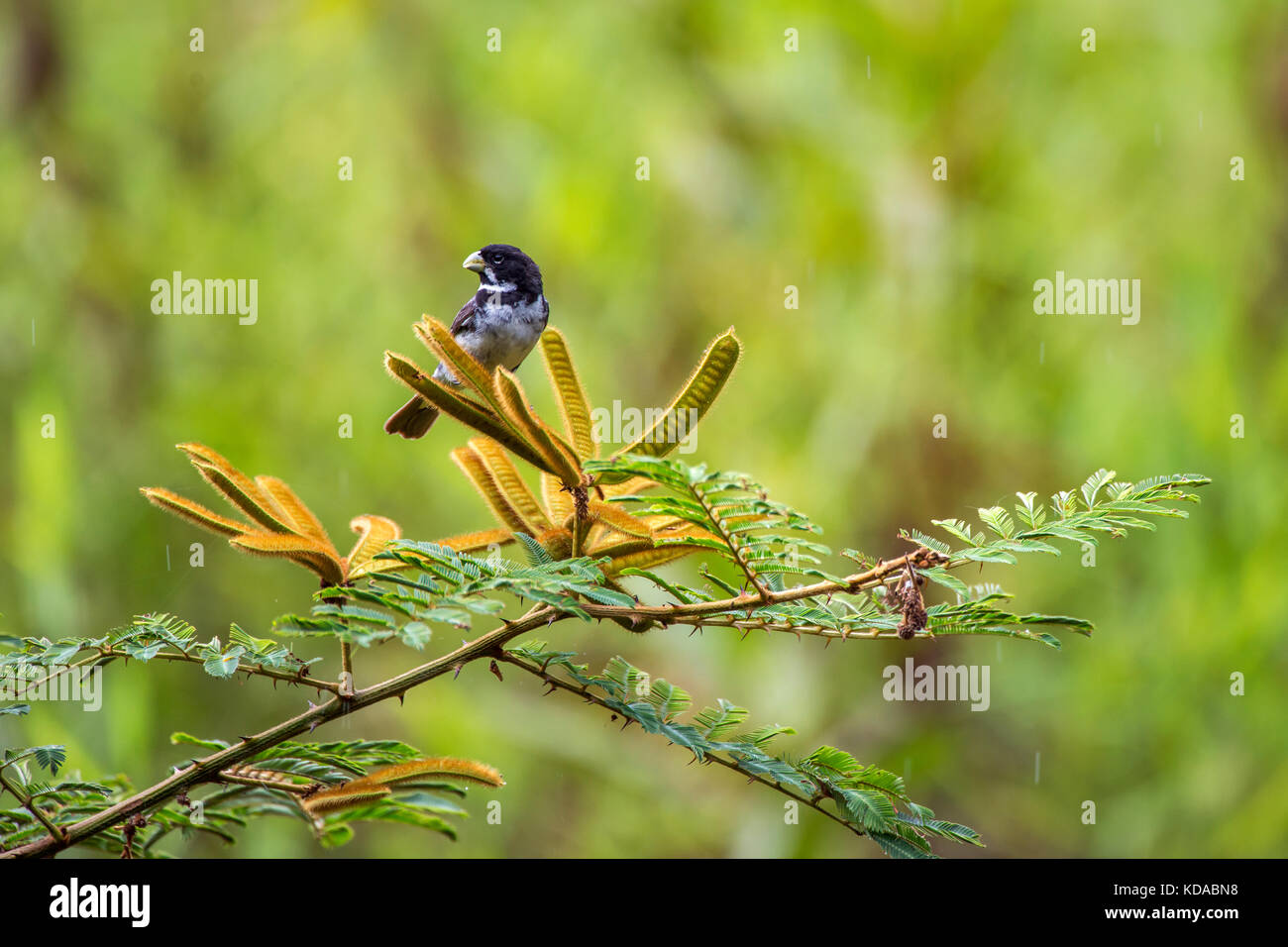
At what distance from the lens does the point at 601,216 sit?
14.4ft

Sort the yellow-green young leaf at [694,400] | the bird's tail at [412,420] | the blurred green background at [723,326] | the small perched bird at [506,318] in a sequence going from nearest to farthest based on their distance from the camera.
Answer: the yellow-green young leaf at [694,400] → the bird's tail at [412,420] → the small perched bird at [506,318] → the blurred green background at [723,326]

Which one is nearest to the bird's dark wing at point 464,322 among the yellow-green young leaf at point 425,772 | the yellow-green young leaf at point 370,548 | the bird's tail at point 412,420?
the bird's tail at point 412,420

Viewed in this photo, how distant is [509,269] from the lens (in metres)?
2.29

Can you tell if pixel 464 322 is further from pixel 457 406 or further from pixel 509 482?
pixel 457 406


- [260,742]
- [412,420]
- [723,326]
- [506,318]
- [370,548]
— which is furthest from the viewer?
[723,326]

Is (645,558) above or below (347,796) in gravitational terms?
above

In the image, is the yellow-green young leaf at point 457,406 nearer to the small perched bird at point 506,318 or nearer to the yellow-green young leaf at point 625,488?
the yellow-green young leaf at point 625,488

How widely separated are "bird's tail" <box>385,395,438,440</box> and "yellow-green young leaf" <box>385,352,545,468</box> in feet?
2.34

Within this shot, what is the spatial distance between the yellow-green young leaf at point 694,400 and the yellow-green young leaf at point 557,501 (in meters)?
0.12

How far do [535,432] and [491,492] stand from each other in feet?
0.58

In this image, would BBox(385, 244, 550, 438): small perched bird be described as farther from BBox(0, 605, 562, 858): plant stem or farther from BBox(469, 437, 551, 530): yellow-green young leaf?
BBox(0, 605, 562, 858): plant stem

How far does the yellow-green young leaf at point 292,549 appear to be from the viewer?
3.96 feet

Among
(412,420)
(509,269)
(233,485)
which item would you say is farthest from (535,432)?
(509,269)

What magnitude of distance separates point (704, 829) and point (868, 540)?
1162 millimetres
